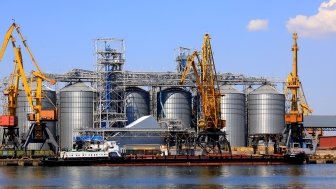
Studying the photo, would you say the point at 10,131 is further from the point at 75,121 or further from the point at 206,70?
the point at 206,70

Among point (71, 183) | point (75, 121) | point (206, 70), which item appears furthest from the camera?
point (75, 121)

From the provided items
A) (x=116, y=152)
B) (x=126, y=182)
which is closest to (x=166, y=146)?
(x=116, y=152)

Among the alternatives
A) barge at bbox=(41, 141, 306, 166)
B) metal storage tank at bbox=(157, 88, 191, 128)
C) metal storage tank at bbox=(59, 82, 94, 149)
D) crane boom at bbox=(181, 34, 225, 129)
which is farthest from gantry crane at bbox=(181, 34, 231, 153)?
metal storage tank at bbox=(59, 82, 94, 149)

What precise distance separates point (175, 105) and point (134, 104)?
904cm

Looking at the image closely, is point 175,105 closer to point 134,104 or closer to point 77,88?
point 134,104

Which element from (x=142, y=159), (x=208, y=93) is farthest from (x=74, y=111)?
(x=142, y=159)

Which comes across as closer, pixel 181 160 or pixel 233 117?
pixel 181 160

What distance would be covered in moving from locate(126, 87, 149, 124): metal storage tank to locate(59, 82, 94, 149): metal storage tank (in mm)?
8278

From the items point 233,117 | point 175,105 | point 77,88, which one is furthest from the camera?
point 233,117

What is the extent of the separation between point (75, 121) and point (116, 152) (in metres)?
38.5

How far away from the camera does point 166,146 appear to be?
17588 centimetres

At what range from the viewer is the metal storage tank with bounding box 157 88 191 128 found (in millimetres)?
195500

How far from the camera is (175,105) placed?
641 ft

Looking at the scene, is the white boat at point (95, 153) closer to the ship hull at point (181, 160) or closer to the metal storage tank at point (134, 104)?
the ship hull at point (181, 160)
